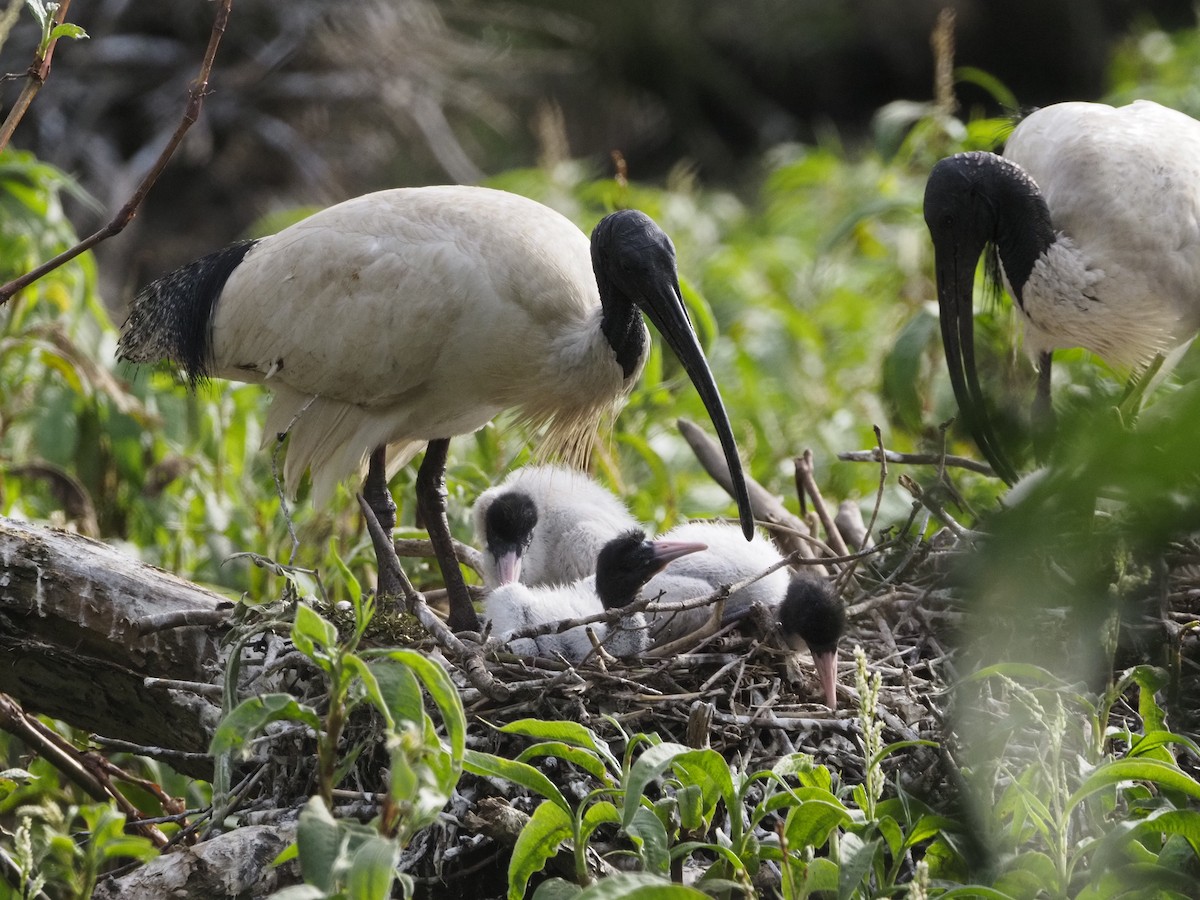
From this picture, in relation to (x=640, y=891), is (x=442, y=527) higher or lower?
lower

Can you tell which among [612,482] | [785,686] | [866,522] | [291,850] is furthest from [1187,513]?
[612,482]

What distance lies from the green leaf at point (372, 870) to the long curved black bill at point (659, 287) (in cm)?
220

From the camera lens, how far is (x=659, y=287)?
415cm

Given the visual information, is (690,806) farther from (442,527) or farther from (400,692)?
(442,527)

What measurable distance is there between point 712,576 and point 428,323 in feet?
3.74

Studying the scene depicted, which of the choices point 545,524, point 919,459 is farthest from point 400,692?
point 545,524

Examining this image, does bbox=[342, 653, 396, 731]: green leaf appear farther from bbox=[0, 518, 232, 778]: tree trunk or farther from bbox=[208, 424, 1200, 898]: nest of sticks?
bbox=[0, 518, 232, 778]: tree trunk

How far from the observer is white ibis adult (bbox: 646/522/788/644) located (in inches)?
165

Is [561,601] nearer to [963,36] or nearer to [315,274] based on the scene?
[315,274]

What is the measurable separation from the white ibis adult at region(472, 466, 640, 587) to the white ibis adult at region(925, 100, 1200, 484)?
1236 mm

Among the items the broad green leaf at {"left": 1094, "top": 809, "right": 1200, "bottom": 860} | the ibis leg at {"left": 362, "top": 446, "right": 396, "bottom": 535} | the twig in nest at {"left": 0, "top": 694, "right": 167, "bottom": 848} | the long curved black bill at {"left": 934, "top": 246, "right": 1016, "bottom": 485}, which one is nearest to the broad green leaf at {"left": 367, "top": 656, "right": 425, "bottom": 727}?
the broad green leaf at {"left": 1094, "top": 809, "right": 1200, "bottom": 860}

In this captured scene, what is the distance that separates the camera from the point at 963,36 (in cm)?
1570

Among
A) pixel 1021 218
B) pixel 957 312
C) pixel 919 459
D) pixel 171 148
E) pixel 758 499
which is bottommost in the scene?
pixel 758 499

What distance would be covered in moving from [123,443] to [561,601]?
79.2 inches
